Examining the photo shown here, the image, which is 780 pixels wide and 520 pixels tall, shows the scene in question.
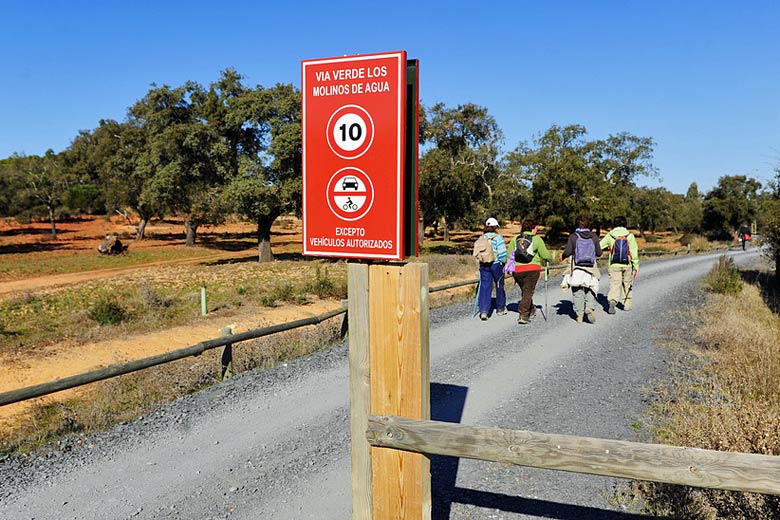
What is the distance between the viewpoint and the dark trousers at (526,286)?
413 inches

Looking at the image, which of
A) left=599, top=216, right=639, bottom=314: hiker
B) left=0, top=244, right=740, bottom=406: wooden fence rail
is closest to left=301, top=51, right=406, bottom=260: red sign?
left=0, top=244, right=740, bottom=406: wooden fence rail

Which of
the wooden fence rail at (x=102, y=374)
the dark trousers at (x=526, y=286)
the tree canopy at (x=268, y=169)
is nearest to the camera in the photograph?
the wooden fence rail at (x=102, y=374)

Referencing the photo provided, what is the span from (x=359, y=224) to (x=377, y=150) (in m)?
0.44

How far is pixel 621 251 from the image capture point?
11.0 metres

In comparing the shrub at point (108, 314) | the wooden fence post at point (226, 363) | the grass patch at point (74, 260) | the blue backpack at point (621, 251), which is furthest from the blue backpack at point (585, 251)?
the grass patch at point (74, 260)

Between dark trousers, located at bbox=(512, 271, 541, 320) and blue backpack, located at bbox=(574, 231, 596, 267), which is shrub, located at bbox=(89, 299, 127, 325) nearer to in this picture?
dark trousers, located at bbox=(512, 271, 541, 320)

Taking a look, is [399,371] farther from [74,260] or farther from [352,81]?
[74,260]

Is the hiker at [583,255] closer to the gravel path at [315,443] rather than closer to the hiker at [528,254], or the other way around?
the hiker at [528,254]

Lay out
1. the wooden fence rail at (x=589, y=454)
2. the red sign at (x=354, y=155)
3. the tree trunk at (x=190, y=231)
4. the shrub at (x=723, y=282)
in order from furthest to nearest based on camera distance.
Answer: the tree trunk at (x=190, y=231) → the shrub at (x=723, y=282) → the red sign at (x=354, y=155) → the wooden fence rail at (x=589, y=454)

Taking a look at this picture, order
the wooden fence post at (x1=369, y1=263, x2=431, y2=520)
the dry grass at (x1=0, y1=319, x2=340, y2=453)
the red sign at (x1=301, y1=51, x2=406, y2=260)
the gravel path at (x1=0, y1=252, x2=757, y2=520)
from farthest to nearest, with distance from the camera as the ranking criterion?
the dry grass at (x1=0, y1=319, x2=340, y2=453) → the gravel path at (x1=0, y1=252, x2=757, y2=520) → the wooden fence post at (x1=369, y1=263, x2=431, y2=520) → the red sign at (x1=301, y1=51, x2=406, y2=260)

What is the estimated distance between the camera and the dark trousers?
413 inches

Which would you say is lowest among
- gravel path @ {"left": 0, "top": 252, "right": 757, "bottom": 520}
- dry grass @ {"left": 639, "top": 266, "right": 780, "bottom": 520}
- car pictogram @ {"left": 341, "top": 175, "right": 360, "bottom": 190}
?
gravel path @ {"left": 0, "top": 252, "right": 757, "bottom": 520}

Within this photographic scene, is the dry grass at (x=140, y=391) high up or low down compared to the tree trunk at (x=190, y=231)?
down

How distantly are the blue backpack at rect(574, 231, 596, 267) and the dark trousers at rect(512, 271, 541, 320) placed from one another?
2.71ft
